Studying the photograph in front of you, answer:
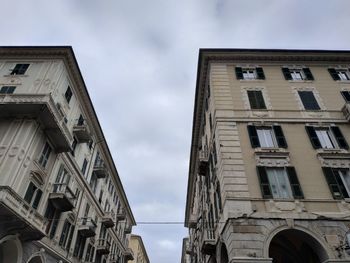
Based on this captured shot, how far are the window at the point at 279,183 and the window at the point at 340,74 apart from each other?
11309mm

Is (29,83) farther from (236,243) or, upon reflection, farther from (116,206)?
(116,206)

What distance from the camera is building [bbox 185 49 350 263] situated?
526 inches

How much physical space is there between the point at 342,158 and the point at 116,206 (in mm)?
34508

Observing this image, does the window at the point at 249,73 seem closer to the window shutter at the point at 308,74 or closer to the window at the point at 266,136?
the window shutter at the point at 308,74

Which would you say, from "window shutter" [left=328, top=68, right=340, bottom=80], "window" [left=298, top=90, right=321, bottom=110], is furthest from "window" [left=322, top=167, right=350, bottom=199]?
"window shutter" [left=328, top=68, right=340, bottom=80]

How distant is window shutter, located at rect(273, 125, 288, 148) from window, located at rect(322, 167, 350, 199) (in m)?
2.65

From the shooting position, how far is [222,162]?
16297 millimetres

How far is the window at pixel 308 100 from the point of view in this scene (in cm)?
1933

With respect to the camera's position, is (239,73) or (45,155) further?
(239,73)

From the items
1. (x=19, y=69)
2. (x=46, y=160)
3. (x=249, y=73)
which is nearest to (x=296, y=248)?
(x=249, y=73)

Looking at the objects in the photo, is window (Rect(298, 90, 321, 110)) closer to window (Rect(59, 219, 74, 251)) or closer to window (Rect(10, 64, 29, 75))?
window (Rect(59, 219, 74, 251))

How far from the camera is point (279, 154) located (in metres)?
16.2

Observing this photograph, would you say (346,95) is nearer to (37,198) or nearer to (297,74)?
(297,74)

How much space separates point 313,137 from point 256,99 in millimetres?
4811
